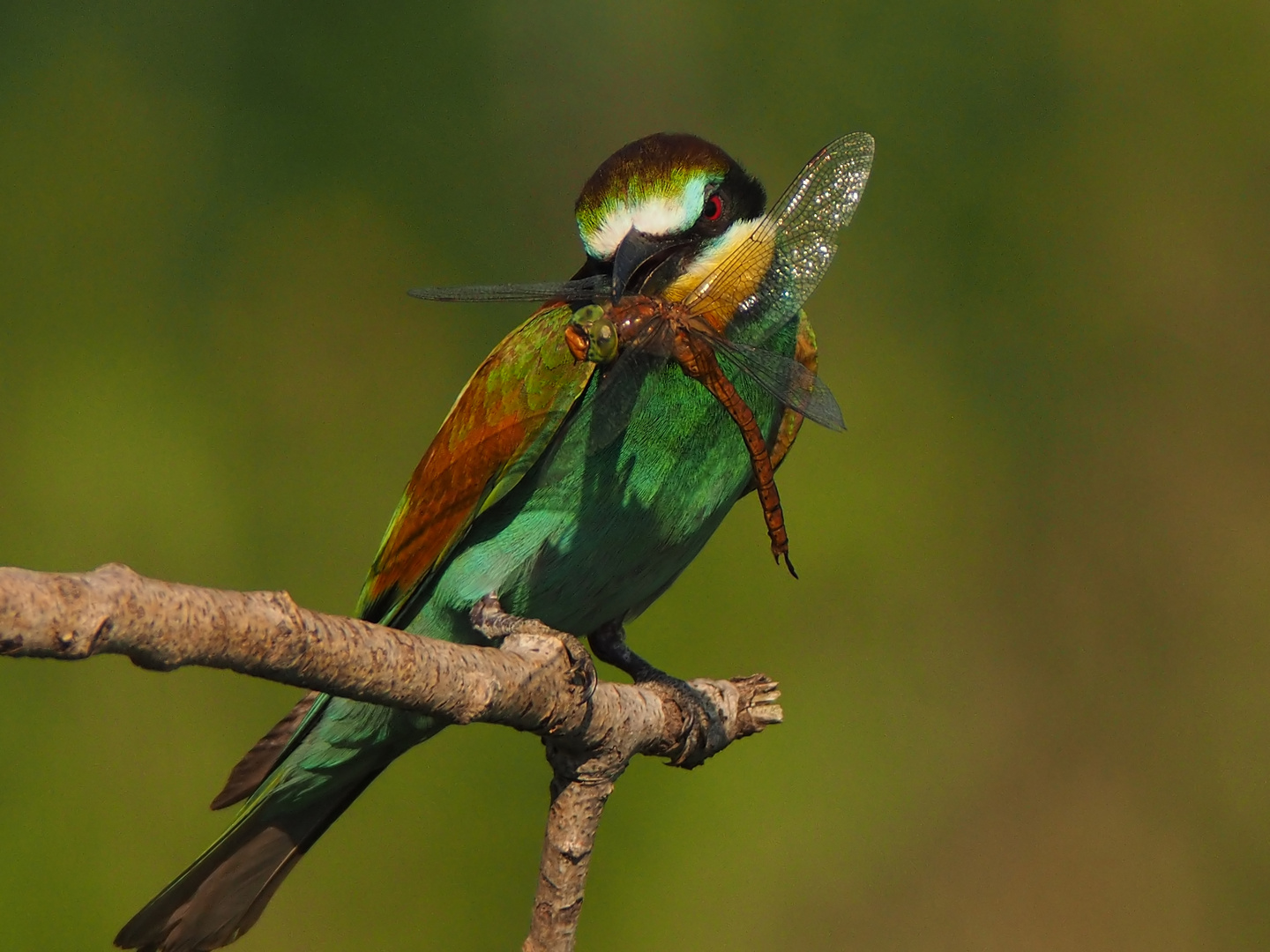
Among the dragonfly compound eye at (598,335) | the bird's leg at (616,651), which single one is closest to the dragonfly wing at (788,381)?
the dragonfly compound eye at (598,335)

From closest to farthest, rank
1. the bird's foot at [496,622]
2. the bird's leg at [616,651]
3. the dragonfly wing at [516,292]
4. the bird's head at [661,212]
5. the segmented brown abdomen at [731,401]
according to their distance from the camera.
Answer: the dragonfly wing at [516,292] < the segmented brown abdomen at [731,401] < the bird's foot at [496,622] < the bird's head at [661,212] < the bird's leg at [616,651]

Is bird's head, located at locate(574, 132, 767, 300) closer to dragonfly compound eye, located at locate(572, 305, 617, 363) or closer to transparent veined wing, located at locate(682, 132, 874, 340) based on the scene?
transparent veined wing, located at locate(682, 132, 874, 340)

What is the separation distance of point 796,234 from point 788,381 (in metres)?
0.34

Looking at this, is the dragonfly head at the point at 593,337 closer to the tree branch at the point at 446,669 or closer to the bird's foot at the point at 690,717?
the tree branch at the point at 446,669

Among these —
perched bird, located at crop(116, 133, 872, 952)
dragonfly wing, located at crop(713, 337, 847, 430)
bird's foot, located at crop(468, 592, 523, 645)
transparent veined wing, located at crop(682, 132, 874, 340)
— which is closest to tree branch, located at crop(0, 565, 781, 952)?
bird's foot, located at crop(468, 592, 523, 645)

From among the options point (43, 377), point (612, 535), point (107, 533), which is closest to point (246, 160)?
point (43, 377)

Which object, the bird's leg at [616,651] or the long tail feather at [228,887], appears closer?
the long tail feather at [228,887]

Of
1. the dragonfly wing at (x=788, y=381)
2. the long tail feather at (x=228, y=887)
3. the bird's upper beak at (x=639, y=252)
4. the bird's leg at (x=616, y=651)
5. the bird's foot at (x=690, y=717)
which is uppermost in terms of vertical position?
the bird's upper beak at (x=639, y=252)

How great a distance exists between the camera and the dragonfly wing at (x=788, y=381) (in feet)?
5.20

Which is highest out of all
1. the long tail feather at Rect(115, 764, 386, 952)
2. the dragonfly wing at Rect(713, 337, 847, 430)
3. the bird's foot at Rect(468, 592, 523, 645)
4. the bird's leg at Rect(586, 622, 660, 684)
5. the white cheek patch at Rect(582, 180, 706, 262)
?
the white cheek patch at Rect(582, 180, 706, 262)

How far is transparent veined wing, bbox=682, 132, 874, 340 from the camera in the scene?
1862 mm

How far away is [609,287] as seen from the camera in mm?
1820

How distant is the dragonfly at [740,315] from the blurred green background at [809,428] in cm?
91

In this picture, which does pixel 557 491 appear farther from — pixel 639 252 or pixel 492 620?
pixel 639 252
